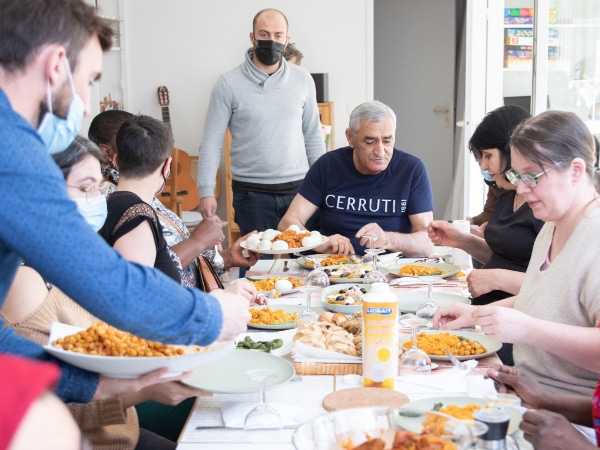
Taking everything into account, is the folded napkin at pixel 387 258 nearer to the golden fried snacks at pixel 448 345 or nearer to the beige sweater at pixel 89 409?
the golden fried snacks at pixel 448 345

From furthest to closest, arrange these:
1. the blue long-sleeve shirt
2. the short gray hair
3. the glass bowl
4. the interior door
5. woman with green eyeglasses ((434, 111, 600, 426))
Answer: the interior door, the short gray hair, woman with green eyeglasses ((434, 111, 600, 426)), the glass bowl, the blue long-sleeve shirt

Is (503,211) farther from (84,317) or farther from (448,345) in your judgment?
(84,317)

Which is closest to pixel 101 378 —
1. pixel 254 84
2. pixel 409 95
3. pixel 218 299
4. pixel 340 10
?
pixel 218 299

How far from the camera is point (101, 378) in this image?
4.85 feet

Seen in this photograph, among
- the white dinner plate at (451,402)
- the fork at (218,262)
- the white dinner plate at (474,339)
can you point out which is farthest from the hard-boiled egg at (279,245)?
the white dinner plate at (451,402)

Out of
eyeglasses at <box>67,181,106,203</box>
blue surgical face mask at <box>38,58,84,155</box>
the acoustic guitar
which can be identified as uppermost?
blue surgical face mask at <box>38,58,84,155</box>

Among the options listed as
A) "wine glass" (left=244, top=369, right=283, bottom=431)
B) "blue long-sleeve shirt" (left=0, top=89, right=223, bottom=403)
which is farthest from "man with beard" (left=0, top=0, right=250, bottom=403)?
"wine glass" (left=244, top=369, right=283, bottom=431)

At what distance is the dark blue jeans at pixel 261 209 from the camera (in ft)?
14.5

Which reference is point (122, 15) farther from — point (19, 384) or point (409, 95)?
point (19, 384)

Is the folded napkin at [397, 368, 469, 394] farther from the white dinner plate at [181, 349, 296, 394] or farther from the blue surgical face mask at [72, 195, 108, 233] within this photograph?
the blue surgical face mask at [72, 195, 108, 233]

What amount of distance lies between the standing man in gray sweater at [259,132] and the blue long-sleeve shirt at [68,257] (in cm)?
312

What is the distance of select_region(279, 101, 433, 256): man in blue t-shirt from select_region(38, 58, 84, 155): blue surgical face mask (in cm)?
218

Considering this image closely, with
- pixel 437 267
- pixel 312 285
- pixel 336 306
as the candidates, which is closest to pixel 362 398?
pixel 336 306

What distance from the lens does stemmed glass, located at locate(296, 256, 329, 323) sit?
214 cm
